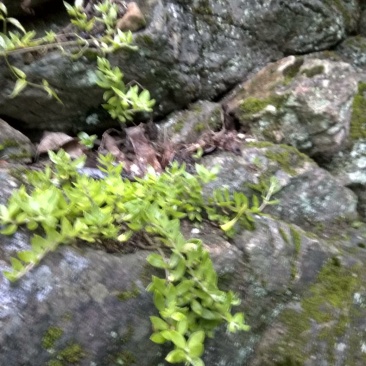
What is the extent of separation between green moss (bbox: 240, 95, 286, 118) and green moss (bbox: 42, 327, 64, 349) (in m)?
1.64

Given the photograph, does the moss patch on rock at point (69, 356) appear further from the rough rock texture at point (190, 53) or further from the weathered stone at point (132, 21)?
the weathered stone at point (132, 21)

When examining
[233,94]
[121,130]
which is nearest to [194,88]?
[233,94]

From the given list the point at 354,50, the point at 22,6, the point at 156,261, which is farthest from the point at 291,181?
the point at 22,6

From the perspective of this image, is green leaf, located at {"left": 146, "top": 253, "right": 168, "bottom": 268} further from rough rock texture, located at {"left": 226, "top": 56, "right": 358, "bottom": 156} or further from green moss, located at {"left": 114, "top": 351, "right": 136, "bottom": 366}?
rough rock texture, located at {"left": 226, "top": 56, "right": 358, "bottom": 156}

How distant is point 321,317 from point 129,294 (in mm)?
780

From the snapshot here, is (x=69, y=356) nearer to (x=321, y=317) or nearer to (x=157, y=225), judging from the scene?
(x=157, y=225)

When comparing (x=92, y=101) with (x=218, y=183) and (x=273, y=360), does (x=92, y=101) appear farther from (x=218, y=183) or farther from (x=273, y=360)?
(x=273, y=360)

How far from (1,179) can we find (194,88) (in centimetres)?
133

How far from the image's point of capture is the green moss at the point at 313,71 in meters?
2.56

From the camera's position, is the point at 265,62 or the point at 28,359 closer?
the point at 28,359

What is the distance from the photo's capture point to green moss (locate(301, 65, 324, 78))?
2562mm

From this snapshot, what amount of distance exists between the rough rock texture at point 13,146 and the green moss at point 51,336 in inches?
36.4

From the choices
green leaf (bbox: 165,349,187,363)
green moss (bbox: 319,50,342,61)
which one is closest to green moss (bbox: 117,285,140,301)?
green leaf (bbox: 165,349,187,363)

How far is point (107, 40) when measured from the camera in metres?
2.19
